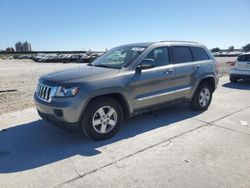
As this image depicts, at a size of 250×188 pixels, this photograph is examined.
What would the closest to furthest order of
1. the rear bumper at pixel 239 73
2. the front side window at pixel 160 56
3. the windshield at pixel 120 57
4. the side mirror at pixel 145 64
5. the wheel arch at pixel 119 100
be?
the wheel arch at pixel 119 100, the side mirror at pixel 145 64, the windshield at pixel 120 57, the front side window at pixel 160 56, the rear bumper at pixel 239 73

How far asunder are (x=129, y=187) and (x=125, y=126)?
2.27 m

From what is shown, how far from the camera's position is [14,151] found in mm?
4141

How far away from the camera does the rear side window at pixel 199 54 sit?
6.22 metres

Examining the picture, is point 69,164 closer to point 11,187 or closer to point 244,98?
point 11,187

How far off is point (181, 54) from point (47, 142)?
353 centimetres

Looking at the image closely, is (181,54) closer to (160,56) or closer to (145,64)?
(160,56)

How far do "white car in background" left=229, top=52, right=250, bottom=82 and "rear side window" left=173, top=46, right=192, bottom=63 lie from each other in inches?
236

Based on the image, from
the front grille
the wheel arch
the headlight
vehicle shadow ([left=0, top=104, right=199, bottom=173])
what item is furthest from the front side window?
the front grille

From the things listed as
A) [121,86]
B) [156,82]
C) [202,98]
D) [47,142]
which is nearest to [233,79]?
[202,98]

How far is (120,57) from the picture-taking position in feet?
17.4

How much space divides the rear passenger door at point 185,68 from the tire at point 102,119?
5.68 feet

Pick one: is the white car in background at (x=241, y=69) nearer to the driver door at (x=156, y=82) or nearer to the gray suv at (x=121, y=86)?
the gray suv at (x=121, y=86)

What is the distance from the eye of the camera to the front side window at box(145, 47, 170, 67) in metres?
5.20

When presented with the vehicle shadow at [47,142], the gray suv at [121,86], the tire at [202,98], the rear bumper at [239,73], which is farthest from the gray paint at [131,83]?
the rear bumper at [239,73]
